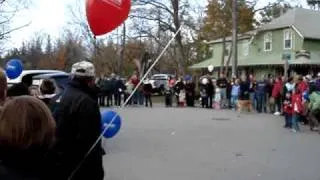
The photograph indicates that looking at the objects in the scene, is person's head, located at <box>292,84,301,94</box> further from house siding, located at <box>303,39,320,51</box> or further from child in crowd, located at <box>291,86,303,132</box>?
house siding, located at <box>303,39,320,51</box>

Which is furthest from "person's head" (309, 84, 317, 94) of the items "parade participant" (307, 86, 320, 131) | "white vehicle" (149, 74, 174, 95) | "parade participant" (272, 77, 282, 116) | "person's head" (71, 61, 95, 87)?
"white vehicle" (149, 74, 174, 95)

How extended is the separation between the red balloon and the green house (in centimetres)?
3986

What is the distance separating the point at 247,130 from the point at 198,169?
Answer: 8.07 metres

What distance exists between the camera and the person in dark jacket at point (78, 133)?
4.93 metres

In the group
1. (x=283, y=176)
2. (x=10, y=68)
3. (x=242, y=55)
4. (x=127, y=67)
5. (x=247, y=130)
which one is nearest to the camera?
(x=283, y=176)

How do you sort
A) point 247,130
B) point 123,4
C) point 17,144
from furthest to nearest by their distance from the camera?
point 247,130 < point 123,4 < point 17,144

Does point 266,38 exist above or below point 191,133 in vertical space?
above

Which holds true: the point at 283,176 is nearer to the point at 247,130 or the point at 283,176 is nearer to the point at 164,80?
the point at 247,130

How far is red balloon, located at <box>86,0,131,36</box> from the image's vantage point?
5777 millimetres

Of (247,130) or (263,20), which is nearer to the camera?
(247,130)

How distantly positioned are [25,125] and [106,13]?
3.06 metres

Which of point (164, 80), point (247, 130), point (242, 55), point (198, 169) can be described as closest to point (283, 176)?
point (198, 169)

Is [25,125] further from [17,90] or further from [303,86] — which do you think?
[303,86]

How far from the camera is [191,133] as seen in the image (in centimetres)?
1709
